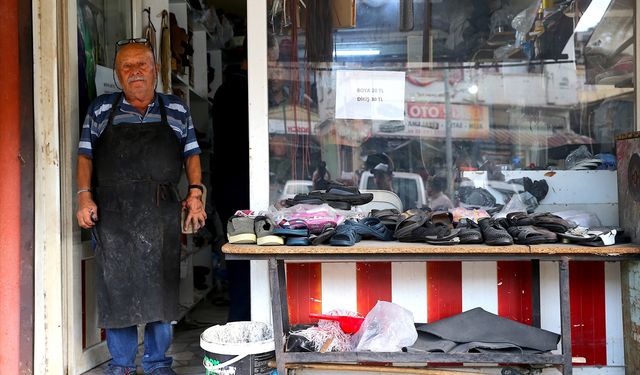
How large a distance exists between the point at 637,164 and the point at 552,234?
0.49 m

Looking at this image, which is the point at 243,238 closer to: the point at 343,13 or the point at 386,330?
the point at 386,330

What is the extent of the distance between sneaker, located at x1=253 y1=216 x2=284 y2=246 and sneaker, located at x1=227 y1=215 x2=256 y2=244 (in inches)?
0.8

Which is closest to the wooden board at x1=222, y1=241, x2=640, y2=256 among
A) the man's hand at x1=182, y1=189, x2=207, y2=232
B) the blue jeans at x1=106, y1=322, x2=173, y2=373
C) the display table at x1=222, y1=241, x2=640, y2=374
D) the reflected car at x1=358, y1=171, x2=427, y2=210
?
the display table at x1=222, y1=241, x2=640, y2=374

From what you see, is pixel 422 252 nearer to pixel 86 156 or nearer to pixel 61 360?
pixel 86 156

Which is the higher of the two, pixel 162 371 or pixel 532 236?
pixel 532 236

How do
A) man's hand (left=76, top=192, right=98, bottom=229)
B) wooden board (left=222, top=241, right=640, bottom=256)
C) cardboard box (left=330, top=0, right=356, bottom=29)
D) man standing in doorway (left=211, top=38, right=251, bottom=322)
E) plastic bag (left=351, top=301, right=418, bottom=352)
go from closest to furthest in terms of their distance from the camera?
wooden board (left=222, top=241, right=640, bottom=256)
plastic bag (left=351, top=301, right=418, bottom=352)
man's hand (left=76, top=192, right=98, bottom=229)
cardboard box (left=330, top=0, right=356, bottom=29)
man standing in doorway (left=211, top=38, right=251, bottom=322)

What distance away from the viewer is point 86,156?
258 centimetres

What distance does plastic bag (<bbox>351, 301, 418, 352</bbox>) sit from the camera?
2236mm

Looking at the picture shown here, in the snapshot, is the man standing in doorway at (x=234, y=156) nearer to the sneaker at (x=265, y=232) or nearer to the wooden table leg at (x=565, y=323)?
the sneaker at (x=265, y=232)

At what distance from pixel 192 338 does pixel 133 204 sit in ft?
4.79

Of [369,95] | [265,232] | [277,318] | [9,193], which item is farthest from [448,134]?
[9,193]

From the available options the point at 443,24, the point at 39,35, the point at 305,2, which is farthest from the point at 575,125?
the point at 39,35

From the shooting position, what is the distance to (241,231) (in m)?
2.18

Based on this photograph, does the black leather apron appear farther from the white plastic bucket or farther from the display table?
the display table
